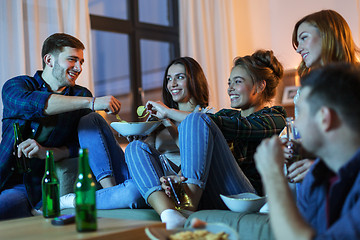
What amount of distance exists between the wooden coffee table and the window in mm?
2875

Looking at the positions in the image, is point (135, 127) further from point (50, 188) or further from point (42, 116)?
point (50, 188)

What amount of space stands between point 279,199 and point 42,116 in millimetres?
1777

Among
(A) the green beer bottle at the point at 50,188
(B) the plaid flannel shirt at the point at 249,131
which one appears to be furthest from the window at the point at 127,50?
(A) the green beer bottle at the point at 50,188

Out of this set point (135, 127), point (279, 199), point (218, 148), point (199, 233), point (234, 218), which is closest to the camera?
point (279, 199)

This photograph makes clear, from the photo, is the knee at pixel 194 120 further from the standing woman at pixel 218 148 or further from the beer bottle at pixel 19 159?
the beer bottle at pixel 19 159

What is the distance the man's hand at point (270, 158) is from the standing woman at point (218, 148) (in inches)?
30.4

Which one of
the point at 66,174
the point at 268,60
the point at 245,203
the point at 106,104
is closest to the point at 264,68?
the point at 268,60

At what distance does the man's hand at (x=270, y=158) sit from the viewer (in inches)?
39.4

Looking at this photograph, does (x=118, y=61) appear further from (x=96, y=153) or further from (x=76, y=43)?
(x=96, y=153)

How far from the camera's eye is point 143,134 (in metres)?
2.36

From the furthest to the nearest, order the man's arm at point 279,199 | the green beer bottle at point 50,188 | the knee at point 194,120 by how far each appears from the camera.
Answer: the knee at point 194,120
the green beer bottle at point 50,188
the man's arm at point 279,199

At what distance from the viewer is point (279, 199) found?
37.8 inches

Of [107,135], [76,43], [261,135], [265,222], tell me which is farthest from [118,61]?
[265,222]

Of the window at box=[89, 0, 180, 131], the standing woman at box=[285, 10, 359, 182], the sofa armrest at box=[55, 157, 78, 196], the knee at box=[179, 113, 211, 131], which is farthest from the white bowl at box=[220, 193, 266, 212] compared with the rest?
the window at box=[89, 0, 180, 131]
